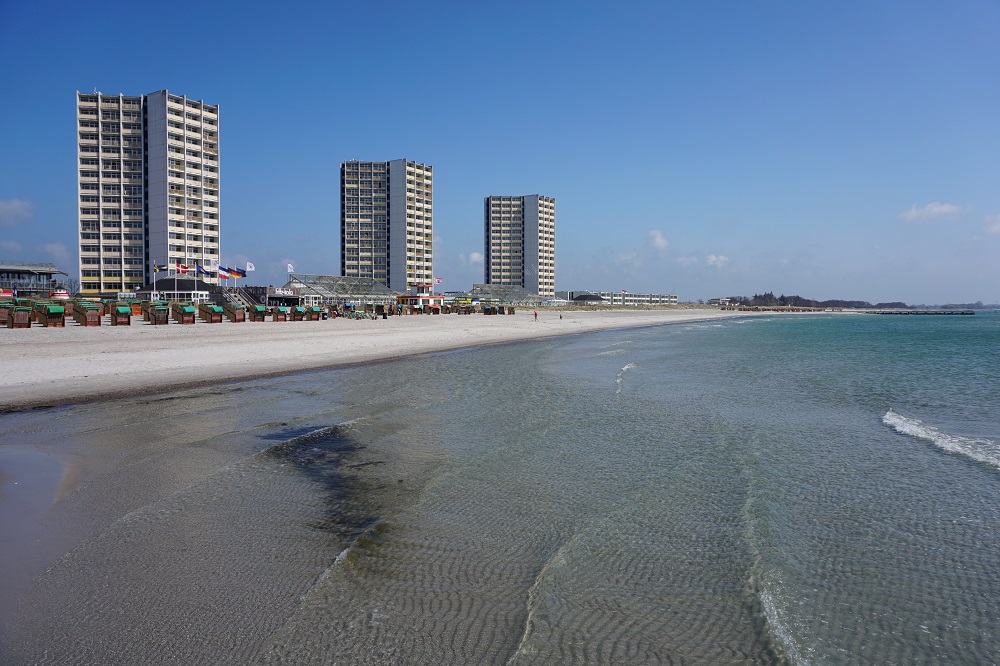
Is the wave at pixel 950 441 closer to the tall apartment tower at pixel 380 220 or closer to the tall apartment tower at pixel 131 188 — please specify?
the tall apartment tower at pixel 131 188

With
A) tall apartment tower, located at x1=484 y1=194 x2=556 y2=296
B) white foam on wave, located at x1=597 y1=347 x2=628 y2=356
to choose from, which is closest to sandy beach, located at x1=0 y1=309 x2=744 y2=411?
white foam on wave, located at x1=597 y1=347 x2=628 y2=356

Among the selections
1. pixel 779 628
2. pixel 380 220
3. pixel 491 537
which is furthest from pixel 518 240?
pixel 779 628

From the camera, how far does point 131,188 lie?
9519 cm

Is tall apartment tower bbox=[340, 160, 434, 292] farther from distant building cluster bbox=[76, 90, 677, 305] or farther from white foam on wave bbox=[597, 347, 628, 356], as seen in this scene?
white foam on wave bbox=[597, 347, 628, 356]

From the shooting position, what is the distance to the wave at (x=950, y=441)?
10289 millimetres

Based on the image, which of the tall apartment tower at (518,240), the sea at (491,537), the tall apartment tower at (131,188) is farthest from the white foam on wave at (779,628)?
the tall apartment tower at (518,240)

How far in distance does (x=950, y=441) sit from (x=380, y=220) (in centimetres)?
12960

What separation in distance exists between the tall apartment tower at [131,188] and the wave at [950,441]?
323ft

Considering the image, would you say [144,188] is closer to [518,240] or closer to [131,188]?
[131,188]

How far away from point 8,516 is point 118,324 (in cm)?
3470

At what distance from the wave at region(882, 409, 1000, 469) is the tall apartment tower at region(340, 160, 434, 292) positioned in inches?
4784

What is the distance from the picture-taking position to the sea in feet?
14.1

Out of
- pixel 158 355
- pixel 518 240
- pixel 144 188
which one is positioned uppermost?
pixel 518 240

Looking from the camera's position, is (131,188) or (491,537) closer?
(491,537)
